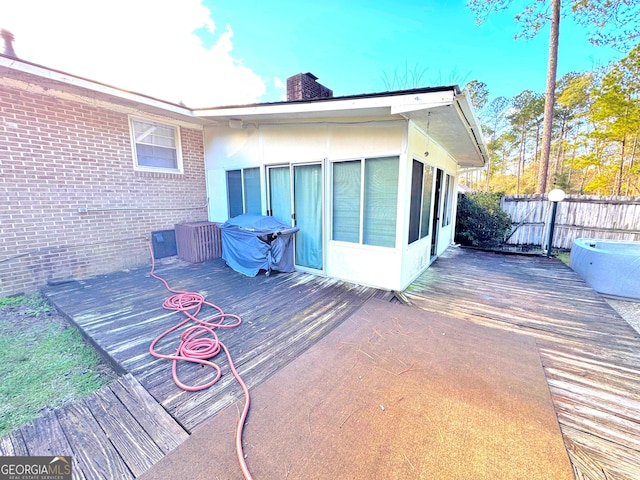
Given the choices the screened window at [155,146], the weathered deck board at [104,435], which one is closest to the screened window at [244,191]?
the screened window at [155,146]

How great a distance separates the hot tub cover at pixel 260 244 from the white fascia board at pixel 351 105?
5.97 feet

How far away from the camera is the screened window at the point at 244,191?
5238 millimetres

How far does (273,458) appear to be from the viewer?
55.4 inches

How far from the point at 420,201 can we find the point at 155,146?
5310 millimetres

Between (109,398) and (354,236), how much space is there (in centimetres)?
332

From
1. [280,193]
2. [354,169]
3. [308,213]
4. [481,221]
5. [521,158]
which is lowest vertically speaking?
[481,221]

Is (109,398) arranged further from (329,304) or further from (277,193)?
(277,193)

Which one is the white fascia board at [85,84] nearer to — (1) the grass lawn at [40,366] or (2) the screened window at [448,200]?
(1) the grass lawn at [40,366]

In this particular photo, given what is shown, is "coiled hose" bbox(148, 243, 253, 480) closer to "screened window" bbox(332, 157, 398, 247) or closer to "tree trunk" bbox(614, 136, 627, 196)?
"screened window" bbox(332, 157, 398, 247)

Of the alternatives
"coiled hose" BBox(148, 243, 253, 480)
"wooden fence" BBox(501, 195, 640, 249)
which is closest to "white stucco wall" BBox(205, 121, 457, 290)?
"coiled hose" BBox(148, 243, 253, 480)

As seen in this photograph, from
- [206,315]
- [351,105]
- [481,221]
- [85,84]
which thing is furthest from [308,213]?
[481,221]

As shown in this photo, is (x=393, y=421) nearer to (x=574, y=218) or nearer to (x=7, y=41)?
(x=7, y=41)

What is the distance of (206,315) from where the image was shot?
3.06 meters

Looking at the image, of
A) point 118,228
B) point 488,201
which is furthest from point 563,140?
point 118,228
